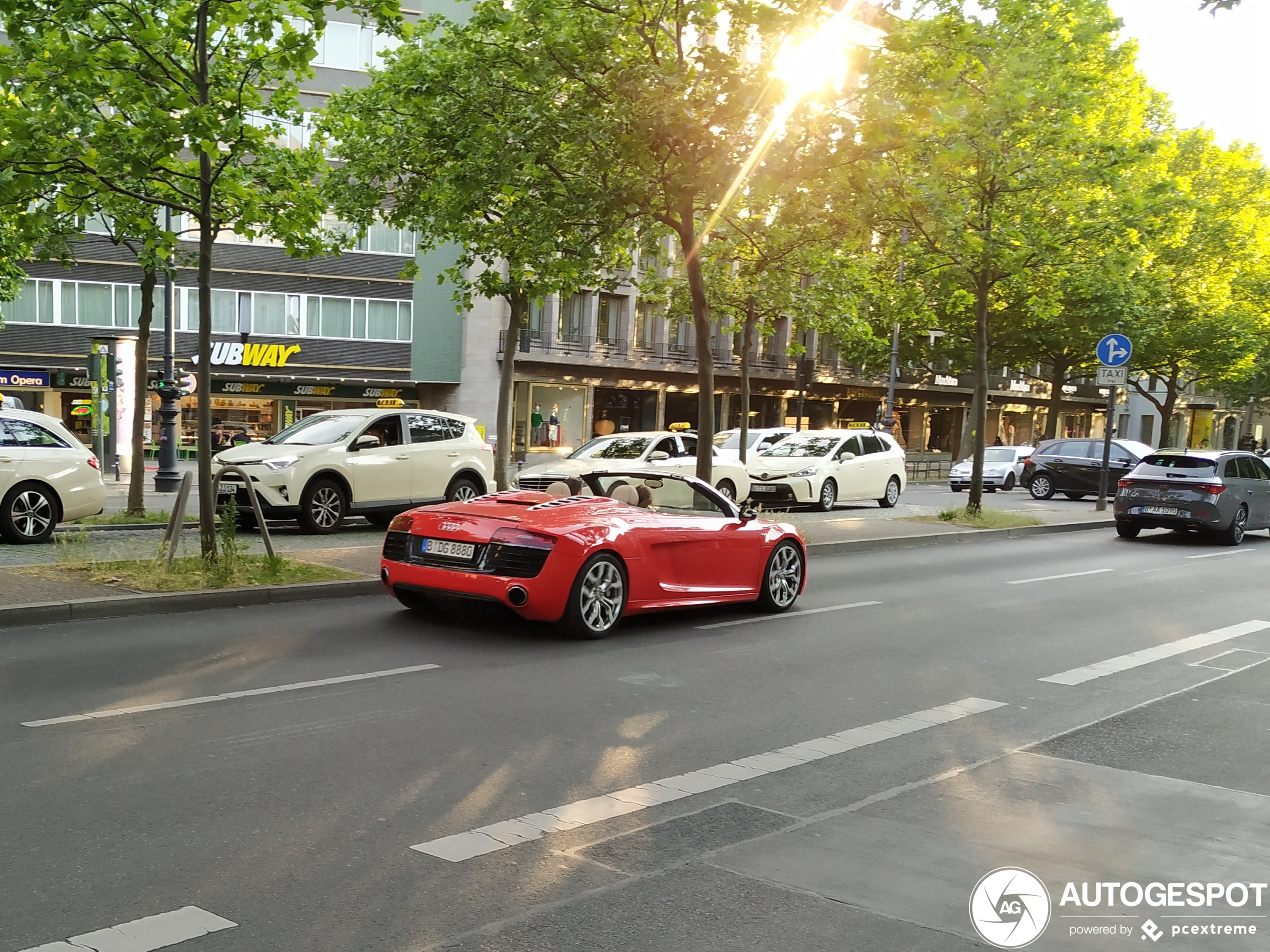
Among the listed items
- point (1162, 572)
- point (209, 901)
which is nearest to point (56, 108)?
point (209, 901)

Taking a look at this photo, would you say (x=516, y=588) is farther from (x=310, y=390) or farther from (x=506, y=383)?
(x=310, y=390)

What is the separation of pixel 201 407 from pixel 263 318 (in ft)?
117

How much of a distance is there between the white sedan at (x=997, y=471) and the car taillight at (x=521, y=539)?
30174 mm

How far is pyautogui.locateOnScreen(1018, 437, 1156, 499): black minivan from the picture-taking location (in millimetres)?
32594

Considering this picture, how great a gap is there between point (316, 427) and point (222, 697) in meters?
10.9

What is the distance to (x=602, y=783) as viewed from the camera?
5.54 meters

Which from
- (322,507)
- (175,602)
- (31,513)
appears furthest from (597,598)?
(322,507)

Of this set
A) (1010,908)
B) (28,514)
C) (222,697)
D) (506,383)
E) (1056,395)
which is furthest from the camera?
(1056,395)

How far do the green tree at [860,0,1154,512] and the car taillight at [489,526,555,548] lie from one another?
730 centimetres

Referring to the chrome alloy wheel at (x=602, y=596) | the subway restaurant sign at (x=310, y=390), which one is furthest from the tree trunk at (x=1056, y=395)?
the chrome alloy wheel at (x=602, y=596)

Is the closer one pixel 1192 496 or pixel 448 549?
pixel 448 549

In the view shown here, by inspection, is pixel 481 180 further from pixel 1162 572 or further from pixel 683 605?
pixel 1162 572

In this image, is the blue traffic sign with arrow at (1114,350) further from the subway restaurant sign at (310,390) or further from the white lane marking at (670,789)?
the subway restaurant sign at (310,390)

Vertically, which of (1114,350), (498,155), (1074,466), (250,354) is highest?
(498,155)
